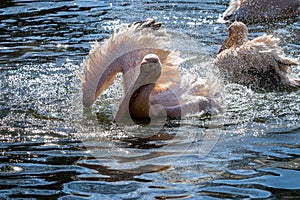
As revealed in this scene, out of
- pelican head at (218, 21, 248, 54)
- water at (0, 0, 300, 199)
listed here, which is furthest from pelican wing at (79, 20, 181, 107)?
pelican head at (218, 21, 248, 54)

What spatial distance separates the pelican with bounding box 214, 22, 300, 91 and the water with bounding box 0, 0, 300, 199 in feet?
0.88

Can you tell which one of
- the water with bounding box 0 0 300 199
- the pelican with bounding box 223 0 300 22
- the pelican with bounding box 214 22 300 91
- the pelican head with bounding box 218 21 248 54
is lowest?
the water with bounding box 0 0 300 199

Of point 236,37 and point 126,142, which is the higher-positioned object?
point 236,37

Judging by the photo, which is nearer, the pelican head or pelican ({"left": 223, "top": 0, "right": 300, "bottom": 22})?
the pelican head

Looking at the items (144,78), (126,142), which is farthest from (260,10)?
(126,142)

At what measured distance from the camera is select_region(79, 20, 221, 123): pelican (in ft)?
23.1

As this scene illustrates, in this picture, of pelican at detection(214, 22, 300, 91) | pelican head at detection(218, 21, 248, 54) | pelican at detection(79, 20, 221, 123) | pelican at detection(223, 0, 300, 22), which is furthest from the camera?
pelican at detection(223, 0, 300, 22)

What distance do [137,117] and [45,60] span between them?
269 centimetres

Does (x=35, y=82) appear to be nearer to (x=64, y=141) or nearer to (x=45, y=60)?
(x=45, y=60)

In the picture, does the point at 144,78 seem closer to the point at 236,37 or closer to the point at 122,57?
the point at 122,57

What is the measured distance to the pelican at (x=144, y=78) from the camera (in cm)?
703

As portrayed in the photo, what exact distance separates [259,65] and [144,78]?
1.99 meters

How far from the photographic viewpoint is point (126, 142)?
20.9 ft

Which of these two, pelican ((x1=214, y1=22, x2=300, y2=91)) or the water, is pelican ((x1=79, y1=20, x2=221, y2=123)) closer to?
the water
